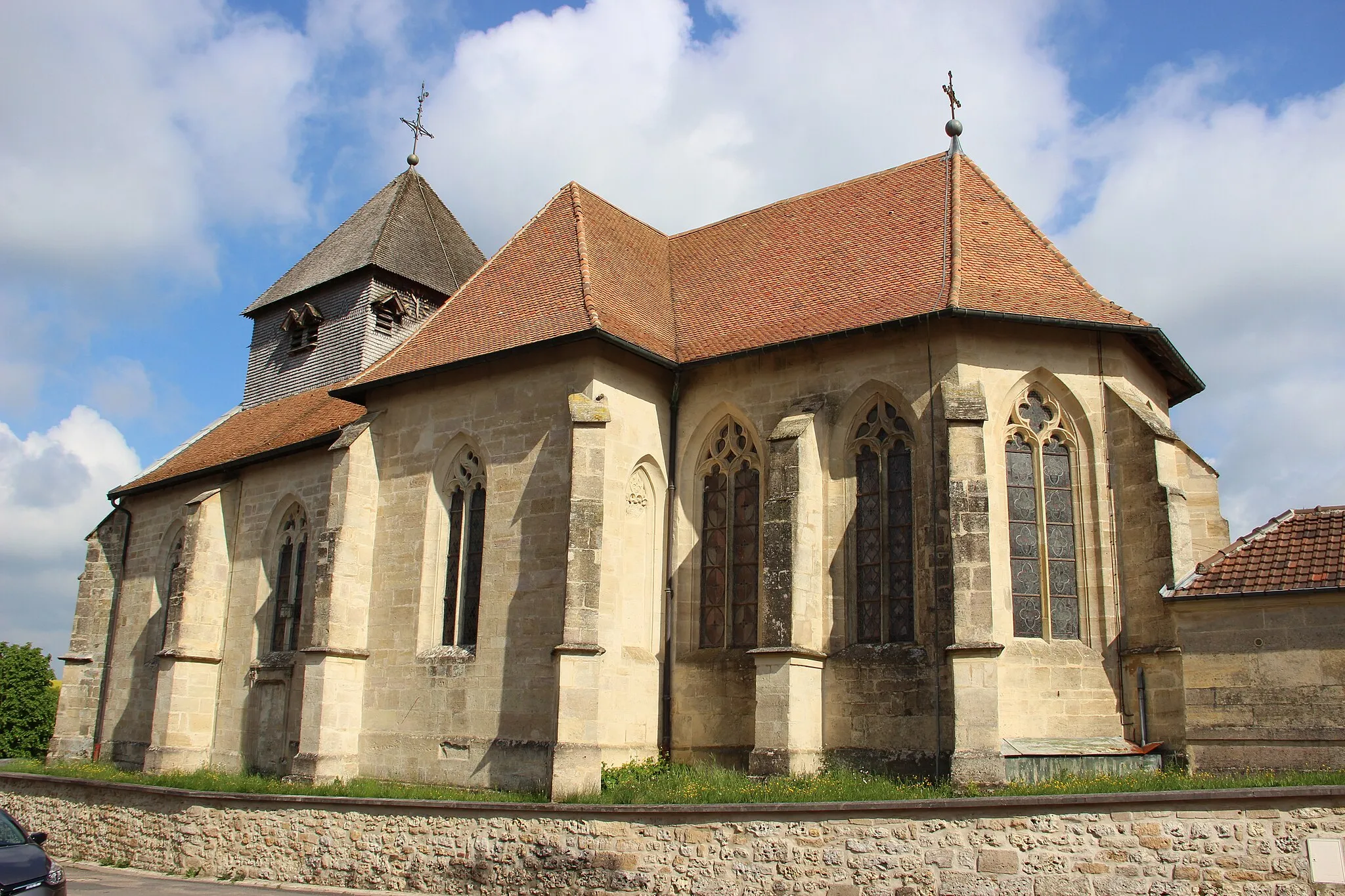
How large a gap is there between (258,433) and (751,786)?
53.0 ft

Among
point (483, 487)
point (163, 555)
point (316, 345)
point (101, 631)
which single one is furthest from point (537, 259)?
point (101, 631)

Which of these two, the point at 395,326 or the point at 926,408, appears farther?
the point at 395,326

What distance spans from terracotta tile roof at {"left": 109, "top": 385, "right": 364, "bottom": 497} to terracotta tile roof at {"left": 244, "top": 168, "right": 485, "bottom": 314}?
11.0 ft

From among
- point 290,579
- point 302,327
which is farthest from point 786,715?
point 302,327

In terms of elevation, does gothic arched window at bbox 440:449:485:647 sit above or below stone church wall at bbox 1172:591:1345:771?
above

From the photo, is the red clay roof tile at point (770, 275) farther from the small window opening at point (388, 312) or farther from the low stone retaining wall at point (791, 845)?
the small window opening at point (388, 312)

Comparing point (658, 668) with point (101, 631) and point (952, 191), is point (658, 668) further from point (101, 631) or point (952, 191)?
point (101, 631)

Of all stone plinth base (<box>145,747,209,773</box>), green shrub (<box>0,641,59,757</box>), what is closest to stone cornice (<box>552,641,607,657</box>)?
stone plinth base (<box>145,747,209,773</box>)

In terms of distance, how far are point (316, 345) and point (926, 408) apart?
58.3 feet

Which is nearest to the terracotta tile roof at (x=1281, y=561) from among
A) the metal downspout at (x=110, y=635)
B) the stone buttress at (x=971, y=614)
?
the stone buttress at (x=971, y=614)

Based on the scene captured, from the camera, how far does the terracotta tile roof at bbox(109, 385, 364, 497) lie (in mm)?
23484

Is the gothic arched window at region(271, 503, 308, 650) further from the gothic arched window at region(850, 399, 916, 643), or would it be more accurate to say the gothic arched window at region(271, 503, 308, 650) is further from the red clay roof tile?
the gothic arched window at region(850, 399, 916, 643)

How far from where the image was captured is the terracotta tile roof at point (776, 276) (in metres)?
17.0

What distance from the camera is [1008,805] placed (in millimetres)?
11672
